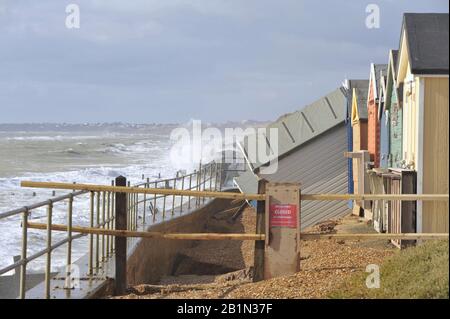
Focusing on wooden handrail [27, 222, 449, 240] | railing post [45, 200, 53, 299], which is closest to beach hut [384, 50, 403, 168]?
wooden handrail [27, 222, 449, 240]

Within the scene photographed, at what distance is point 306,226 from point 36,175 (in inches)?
1406

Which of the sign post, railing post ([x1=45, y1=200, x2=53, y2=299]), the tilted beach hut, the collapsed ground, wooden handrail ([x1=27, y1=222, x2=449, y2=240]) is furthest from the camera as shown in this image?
the tilted beach hut

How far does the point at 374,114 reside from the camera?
16297 mm

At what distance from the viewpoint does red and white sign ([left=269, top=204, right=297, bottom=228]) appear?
9.32 meters

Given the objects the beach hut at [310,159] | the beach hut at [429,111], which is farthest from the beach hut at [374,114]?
the beach hut at [429,111]

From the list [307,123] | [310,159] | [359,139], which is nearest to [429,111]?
[359,139]

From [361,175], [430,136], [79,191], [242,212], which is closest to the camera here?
[79,191]

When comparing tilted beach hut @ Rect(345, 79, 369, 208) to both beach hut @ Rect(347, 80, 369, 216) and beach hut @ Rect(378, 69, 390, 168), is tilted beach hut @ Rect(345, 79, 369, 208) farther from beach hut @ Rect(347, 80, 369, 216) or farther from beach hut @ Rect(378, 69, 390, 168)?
beach hut @ Rect(378, 69, 390, 168)

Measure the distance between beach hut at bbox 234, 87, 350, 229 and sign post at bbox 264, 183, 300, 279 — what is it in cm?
817

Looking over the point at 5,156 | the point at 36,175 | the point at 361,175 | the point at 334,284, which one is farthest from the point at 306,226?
the point at 5,156

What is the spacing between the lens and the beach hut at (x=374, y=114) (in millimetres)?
15875

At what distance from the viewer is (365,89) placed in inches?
729
